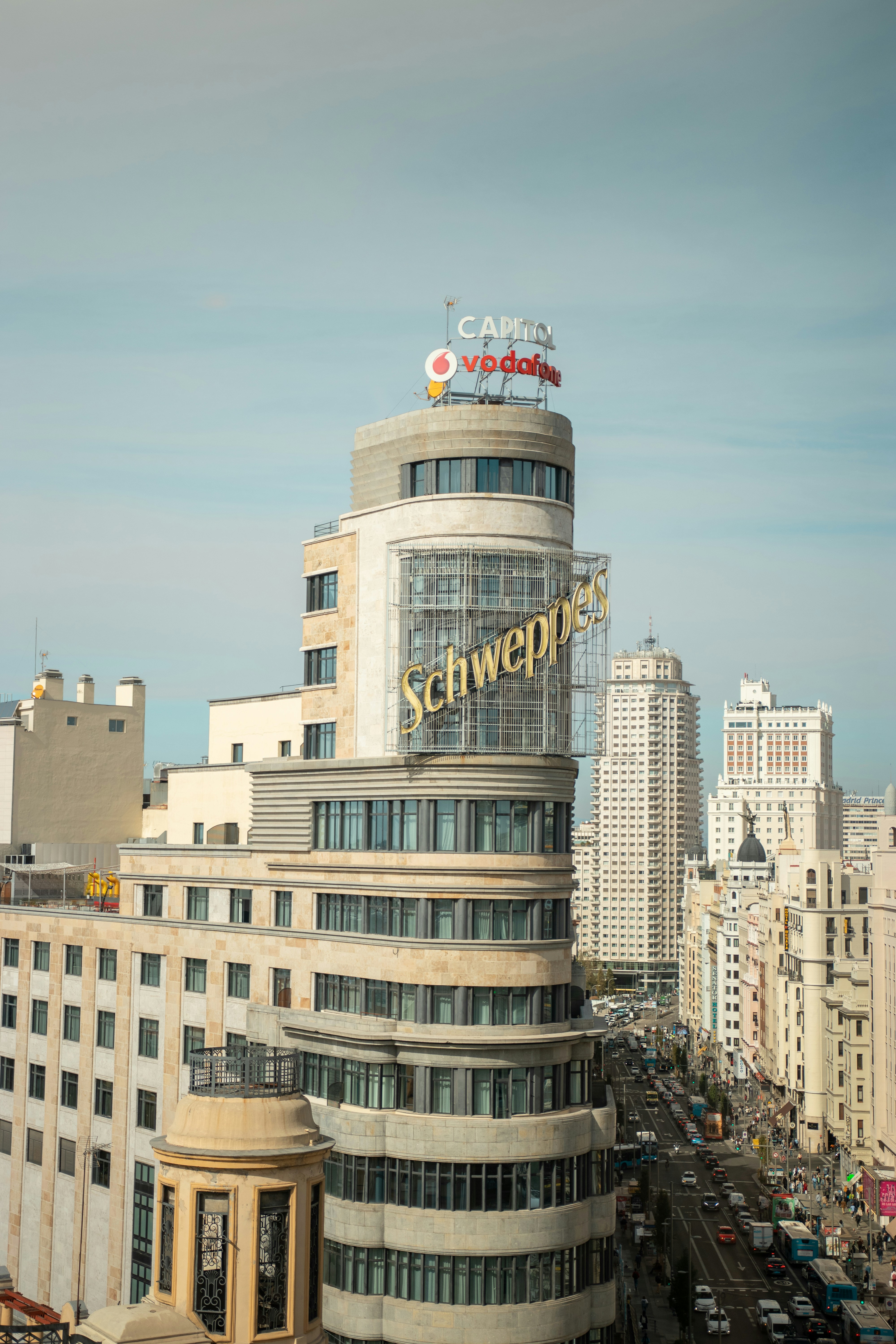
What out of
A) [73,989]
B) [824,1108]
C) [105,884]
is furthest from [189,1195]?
[824,1108]

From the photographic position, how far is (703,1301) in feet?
413

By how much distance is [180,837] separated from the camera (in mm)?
101562

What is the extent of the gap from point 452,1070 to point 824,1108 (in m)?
133

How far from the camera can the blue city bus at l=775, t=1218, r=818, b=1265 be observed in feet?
455

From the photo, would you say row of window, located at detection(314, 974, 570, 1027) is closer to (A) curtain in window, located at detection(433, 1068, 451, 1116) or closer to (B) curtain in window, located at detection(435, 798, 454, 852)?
(A) curtain in window, located at detection(433, 1068, 451, 1116)

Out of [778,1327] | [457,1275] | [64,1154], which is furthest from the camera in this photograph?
[778,1327]

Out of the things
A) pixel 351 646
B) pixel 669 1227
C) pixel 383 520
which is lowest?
pixel 669 1227

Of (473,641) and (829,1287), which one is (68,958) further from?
(829,1287)

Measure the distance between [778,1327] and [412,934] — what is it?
216ft

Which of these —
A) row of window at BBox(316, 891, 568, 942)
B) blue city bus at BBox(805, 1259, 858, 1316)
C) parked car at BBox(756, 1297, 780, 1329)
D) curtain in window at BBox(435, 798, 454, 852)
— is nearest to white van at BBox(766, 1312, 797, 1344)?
parked car at BBox(756, 1297, 780, 1329)

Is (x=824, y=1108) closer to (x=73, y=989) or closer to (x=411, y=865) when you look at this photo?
(x=73, y=989)

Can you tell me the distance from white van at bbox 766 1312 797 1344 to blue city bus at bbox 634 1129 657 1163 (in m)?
63.8

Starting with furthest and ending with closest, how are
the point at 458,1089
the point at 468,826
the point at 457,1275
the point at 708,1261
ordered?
the point at 708,1261, the point at 468,826, the point at 458,1089, the point at 457,1275

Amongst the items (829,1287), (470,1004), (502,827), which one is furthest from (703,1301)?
(502,827)
